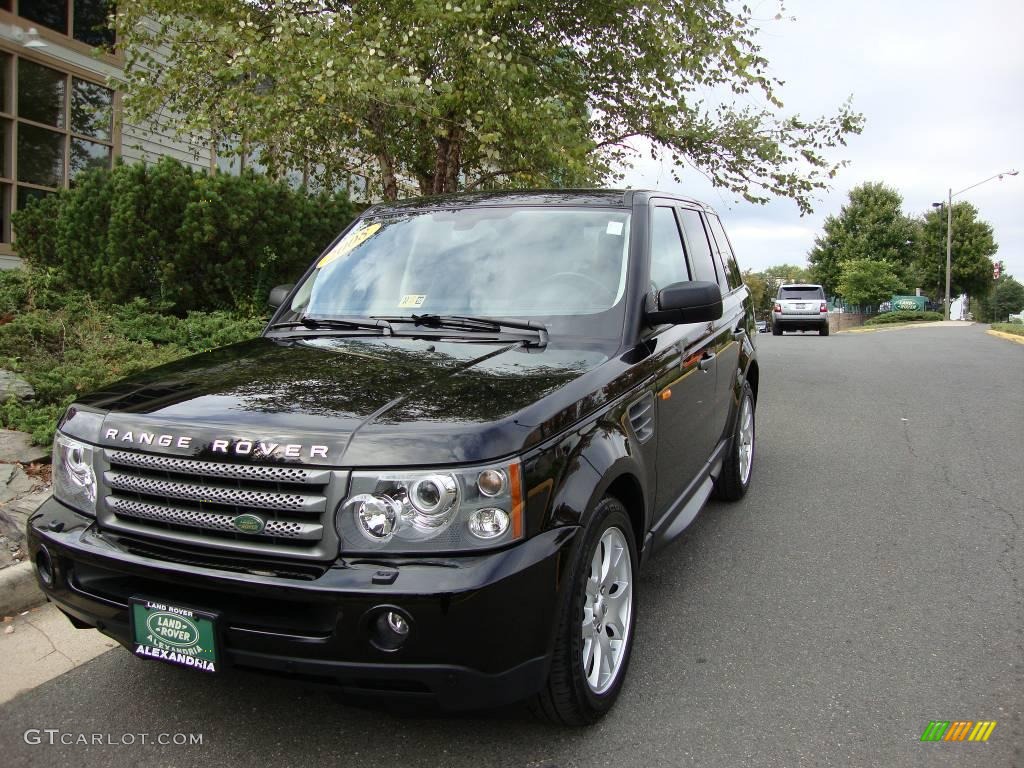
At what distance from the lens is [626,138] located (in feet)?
38.0

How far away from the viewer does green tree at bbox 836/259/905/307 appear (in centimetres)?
4812

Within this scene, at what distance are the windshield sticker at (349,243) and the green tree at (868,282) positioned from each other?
4869 cm

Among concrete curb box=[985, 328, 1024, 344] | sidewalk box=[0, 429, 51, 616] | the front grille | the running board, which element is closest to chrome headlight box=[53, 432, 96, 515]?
the front grille

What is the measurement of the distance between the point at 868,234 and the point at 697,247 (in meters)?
55.0

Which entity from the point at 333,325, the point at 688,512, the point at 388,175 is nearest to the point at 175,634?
the point at 333,325

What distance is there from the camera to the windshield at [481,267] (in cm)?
350

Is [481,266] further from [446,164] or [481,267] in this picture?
[446,164]

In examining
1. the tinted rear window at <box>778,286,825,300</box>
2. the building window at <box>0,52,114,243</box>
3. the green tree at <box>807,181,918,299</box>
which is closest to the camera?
the building window at <box>0,52,114,243</box>

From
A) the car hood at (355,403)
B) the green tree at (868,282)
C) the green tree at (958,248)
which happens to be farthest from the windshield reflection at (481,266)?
the green tree at (958,248)

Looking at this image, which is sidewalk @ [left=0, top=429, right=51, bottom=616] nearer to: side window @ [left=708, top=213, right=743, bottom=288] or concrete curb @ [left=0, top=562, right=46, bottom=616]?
concrete curb @ [left=0, top=562, right=46, bottom=616]

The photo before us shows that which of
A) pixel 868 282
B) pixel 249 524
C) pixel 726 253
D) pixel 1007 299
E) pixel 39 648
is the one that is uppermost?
pixel 1007 299

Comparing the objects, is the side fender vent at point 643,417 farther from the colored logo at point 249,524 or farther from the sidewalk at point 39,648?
the sidewalk at point 39,648

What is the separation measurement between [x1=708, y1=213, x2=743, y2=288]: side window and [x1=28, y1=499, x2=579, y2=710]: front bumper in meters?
3.49

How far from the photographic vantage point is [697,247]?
474 centimetres
